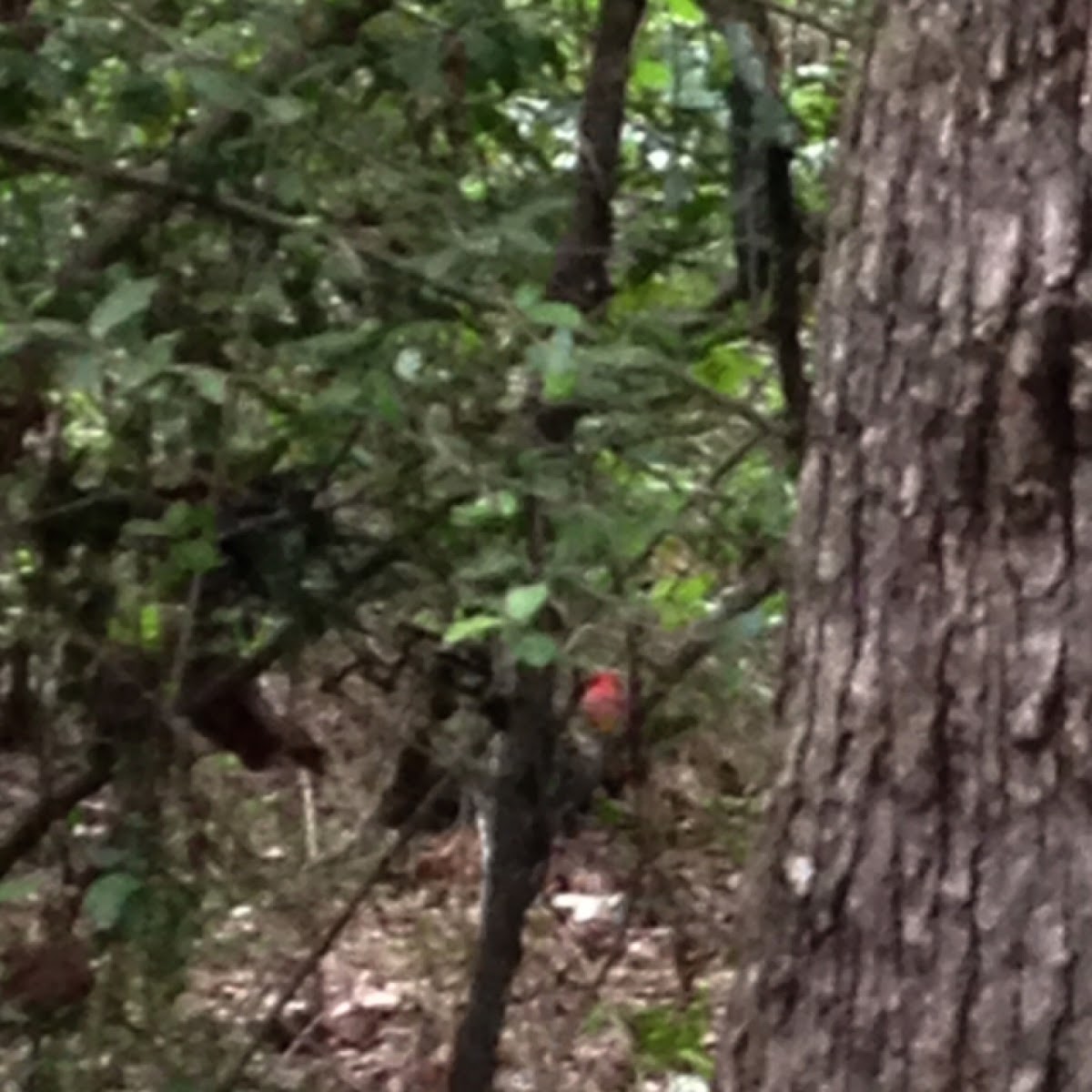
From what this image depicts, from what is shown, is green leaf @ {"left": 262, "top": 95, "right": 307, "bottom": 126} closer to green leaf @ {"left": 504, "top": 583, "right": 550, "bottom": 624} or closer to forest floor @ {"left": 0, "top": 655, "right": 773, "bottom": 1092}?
green leaf @ {"left": 504, "top": 583, "right": 550, "bottom": 624}

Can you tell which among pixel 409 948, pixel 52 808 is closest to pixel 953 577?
pixel 52 808

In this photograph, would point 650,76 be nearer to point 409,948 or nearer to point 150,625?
point 150,625

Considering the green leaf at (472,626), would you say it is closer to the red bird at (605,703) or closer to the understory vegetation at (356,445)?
the understory vegetation at (356,445)

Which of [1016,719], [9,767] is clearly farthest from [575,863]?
[1016,719]

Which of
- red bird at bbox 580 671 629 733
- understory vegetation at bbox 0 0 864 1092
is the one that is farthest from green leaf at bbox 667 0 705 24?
red bird at bbox 580 671 629 733

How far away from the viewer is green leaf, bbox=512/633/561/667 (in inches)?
71.2

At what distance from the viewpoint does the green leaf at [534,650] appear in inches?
71.2

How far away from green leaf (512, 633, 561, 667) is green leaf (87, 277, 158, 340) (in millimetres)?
363

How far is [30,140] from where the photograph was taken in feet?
6.32

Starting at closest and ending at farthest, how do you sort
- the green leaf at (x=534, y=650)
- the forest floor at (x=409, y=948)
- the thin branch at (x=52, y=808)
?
the green leaf at (x=534, y=650)
the thin branch at (x=52, y=808)
the forest floor at (x=409, y=948)

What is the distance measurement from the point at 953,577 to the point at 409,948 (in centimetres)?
143

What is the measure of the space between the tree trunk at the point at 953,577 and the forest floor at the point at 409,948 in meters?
0.81

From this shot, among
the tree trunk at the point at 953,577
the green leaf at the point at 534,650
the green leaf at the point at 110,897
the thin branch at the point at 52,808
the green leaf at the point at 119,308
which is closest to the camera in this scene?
the tree trunk at the point at 953,577

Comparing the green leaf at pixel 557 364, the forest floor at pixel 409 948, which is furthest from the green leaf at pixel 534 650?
the forest floor at pixel 409 948
